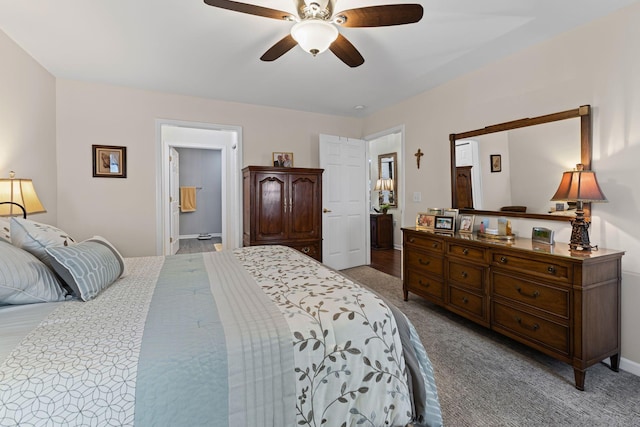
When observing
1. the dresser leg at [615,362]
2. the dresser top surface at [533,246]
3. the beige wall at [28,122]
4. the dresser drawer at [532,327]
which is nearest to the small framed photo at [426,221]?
the dresser top surface at [533,246]

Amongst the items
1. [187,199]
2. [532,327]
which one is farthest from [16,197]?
[187,199]

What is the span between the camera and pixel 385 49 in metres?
2.66

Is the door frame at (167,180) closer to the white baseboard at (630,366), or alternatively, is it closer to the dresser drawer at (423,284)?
the dresser drawer at (423,284)

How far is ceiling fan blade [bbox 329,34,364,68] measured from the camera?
6.65ft

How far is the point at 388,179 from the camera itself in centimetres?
711

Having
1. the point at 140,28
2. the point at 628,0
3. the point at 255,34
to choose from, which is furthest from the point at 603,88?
the point at 140,28

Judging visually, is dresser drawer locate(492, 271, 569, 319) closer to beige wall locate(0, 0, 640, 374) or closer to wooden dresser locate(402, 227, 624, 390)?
wooden dresser locate(402, 227, 624, 390)

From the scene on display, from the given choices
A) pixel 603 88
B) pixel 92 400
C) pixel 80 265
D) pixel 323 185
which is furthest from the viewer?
pixel 323 185

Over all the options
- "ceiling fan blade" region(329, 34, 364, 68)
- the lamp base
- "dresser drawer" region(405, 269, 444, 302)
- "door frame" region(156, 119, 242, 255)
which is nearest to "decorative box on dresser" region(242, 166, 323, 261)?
"door frame" region(156, 119, 242, 255)

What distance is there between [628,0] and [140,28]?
3.45 m

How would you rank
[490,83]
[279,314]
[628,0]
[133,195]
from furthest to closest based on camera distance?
[133,195] < [490,83] < [628,0] < [279,314]

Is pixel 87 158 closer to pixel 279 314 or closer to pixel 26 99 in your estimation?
pixel 26 99

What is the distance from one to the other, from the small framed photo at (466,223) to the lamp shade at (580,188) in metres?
0.85

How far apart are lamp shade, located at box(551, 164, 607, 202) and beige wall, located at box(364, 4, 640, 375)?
15 centimetres
